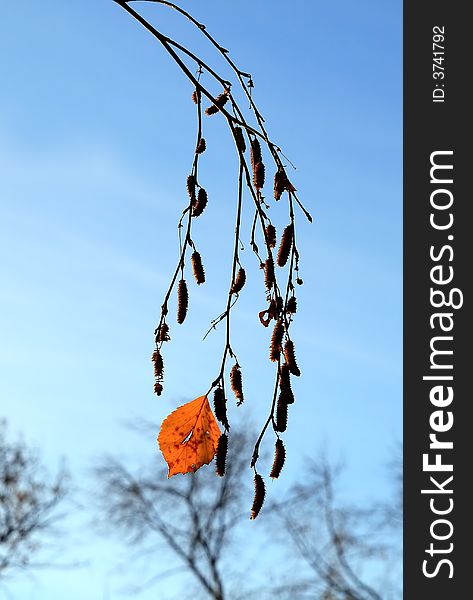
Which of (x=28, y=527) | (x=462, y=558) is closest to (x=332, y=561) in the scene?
(x=28, y=527)

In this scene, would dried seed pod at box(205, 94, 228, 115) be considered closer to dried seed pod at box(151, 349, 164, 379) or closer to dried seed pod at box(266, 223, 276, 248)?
dried seed pod at box(266, 223, 276, 248)

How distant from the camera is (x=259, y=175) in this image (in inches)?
59.5

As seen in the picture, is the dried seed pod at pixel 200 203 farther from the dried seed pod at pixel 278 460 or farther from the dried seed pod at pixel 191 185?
the dried seed pod at pixel 278 460

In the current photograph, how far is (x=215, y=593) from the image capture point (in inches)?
602

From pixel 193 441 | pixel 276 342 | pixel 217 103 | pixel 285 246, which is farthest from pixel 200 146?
pixel 193 441

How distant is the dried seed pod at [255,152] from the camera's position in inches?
59.2

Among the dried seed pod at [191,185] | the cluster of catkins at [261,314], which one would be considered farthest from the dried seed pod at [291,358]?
the dried seed pod at [191,185]

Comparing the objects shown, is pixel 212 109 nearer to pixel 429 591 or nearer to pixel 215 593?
pixel 429 591

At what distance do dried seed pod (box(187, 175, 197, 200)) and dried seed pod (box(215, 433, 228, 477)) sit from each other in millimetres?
377

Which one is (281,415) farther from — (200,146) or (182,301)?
(200,146)

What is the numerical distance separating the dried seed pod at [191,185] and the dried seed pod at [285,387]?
33 centimetres

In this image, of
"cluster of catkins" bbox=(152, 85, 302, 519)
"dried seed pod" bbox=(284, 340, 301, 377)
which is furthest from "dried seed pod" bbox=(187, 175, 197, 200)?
"dried seed pod" bbox=(284, 340, 301, 377)

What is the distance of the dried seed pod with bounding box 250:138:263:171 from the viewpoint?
1503 millimetres

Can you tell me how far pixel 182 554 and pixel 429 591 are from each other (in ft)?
31.6
